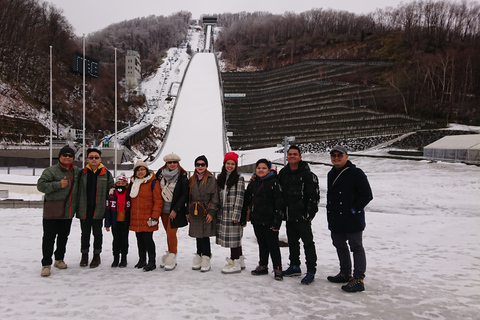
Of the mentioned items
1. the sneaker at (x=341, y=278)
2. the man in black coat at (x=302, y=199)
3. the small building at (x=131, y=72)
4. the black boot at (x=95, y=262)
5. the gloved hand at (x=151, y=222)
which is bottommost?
the black boot at (x=95, y=262)

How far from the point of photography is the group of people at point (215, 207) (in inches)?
164

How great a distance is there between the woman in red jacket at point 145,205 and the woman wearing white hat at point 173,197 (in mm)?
103

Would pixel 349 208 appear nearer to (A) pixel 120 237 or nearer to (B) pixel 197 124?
(A) pixel 120 237

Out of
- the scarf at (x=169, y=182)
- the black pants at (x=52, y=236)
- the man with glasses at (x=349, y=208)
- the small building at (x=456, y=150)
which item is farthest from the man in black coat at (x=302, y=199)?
the small building at (x=456, y=150)

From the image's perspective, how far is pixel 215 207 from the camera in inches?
177

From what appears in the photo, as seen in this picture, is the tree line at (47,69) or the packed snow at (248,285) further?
the tree line at (47,69)

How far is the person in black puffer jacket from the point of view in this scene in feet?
14.1

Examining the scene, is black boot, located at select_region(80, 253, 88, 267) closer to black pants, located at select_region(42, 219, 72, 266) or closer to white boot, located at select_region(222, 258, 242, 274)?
black pants, located at select_region(42, 219, 72, 266)

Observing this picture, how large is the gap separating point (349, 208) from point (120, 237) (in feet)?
10.7

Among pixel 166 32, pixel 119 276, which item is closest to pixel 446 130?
pixel 119 276

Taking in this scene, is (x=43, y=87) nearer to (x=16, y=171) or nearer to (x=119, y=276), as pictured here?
(x=16, y=171)

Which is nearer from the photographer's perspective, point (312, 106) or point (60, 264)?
point (60, 264)

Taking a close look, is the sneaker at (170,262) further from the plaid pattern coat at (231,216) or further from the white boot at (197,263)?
the plaid pattern coat at (231,216)

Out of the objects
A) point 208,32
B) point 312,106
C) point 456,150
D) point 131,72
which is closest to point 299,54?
point 312,106
